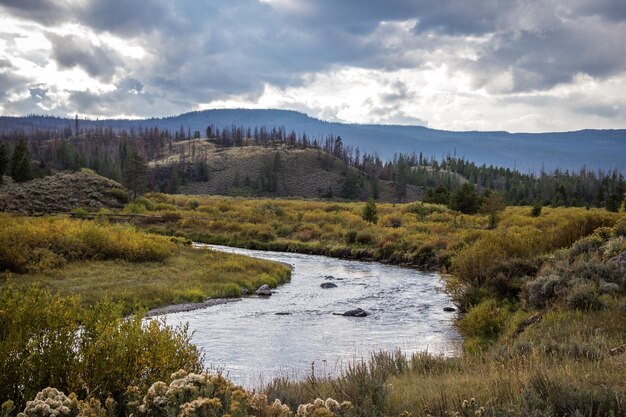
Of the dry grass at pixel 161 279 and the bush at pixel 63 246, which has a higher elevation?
the bush at pixel 63 246

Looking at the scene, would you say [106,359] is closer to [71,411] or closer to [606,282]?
[71,411]

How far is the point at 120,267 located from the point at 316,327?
12.6m

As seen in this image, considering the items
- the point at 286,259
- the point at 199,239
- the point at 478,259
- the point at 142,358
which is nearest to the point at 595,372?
the point at 142,358

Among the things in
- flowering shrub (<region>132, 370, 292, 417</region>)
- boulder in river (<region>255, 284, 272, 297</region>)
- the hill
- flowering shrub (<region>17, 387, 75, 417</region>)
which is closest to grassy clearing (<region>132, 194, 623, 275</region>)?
boulder in river (<region>255, 284, 272, 297</region>)

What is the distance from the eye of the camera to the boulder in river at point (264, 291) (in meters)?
26.0

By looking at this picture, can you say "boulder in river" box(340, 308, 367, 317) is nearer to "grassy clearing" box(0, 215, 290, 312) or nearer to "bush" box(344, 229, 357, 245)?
"grassy clearing" box(0, 215, 290, 312)

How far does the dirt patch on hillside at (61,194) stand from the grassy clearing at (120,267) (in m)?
22.1

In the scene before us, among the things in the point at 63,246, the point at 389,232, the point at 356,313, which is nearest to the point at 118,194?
the point at 389,232

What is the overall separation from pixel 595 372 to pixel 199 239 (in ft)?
155

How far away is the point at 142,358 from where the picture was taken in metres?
7.98

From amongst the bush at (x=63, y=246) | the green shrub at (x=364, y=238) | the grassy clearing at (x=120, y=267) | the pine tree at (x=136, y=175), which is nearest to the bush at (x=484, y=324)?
the grassy clearing at (x=120, y=267)

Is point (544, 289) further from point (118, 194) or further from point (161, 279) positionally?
point (118, 194)

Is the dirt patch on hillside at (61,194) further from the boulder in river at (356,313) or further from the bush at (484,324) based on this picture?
the bush at (484,324)

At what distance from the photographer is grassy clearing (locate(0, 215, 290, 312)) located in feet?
72.9
